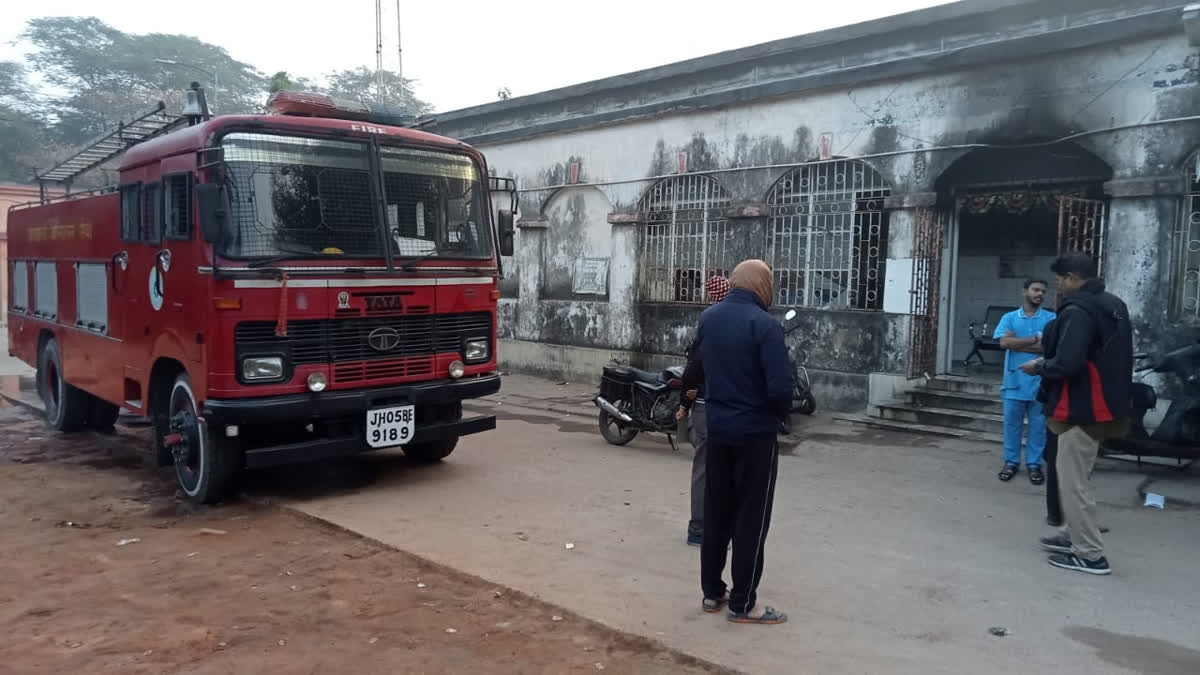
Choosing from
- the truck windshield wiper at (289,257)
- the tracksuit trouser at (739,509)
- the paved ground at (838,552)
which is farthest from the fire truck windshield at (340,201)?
the tracksuit trouser at (739,509)

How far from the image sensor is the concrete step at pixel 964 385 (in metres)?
9.22

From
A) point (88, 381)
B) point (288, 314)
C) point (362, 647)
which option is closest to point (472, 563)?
point (362, 647)

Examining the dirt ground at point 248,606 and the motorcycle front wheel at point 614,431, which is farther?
the motorcycle front wheel at point 614,431

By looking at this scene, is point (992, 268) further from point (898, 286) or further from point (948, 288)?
point (898, 286)

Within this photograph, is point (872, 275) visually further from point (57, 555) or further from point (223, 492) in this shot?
point (57, 555)

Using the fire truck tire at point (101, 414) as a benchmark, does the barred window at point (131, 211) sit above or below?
above

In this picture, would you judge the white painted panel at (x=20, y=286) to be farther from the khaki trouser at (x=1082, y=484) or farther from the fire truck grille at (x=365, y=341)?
the khaki trouser at (x=1082, y=484)

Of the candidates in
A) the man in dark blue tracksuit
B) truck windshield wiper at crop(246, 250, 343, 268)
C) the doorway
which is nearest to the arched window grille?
the doorway

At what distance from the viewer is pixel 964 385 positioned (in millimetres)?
9445

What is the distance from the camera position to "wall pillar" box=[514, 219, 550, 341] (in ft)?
47.4

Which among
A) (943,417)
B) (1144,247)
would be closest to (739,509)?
(943,417)

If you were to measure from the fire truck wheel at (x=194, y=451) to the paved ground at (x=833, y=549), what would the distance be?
52 centimetres

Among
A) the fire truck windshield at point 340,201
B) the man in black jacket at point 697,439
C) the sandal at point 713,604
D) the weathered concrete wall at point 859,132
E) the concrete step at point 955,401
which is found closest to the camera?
the sandal at point 713,604

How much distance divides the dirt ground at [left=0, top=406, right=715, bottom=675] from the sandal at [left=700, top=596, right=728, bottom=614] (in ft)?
1.66
